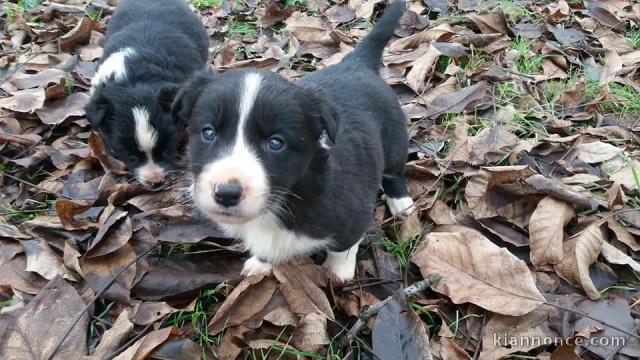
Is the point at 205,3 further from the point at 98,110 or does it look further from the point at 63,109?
the point at 98,110

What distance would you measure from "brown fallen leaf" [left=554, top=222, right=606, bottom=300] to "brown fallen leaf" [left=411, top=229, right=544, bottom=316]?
285mm

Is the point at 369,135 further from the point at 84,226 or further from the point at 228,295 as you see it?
the point at 84,226

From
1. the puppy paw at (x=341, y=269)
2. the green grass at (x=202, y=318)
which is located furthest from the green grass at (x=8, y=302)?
the puppy paw at (x=341, y=269)

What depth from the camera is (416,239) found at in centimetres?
291

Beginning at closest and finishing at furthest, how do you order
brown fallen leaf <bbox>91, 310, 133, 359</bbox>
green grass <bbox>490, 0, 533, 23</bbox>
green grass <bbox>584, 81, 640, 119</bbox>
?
brown fallen leaf <bbox>91, 310, 133, 359</bbox>
green grass <bbox>584, 81, 640, 119</bbox>
green grass <bbox>490, 0, 533, 23</bbox>

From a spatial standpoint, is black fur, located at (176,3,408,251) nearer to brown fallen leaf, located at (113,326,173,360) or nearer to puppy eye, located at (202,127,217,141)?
puppy eye, located at (202,127,217,141)

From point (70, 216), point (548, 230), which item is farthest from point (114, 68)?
point (548, 230)

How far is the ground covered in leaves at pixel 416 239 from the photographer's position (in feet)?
7.60

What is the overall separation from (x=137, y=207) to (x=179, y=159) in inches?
31.8

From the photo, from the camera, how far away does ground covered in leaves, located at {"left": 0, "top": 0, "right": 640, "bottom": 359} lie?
7.60ft

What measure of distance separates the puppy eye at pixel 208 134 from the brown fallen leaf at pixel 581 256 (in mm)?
1802

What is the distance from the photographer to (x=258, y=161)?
2064mm

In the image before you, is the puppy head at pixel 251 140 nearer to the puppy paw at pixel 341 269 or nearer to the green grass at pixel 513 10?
the puppy paw at pixel 341 269

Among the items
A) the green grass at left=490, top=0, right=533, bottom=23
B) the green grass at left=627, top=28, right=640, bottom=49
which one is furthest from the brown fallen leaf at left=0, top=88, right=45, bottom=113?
the green grass at left=627, top=28, right=640, bottom=49
